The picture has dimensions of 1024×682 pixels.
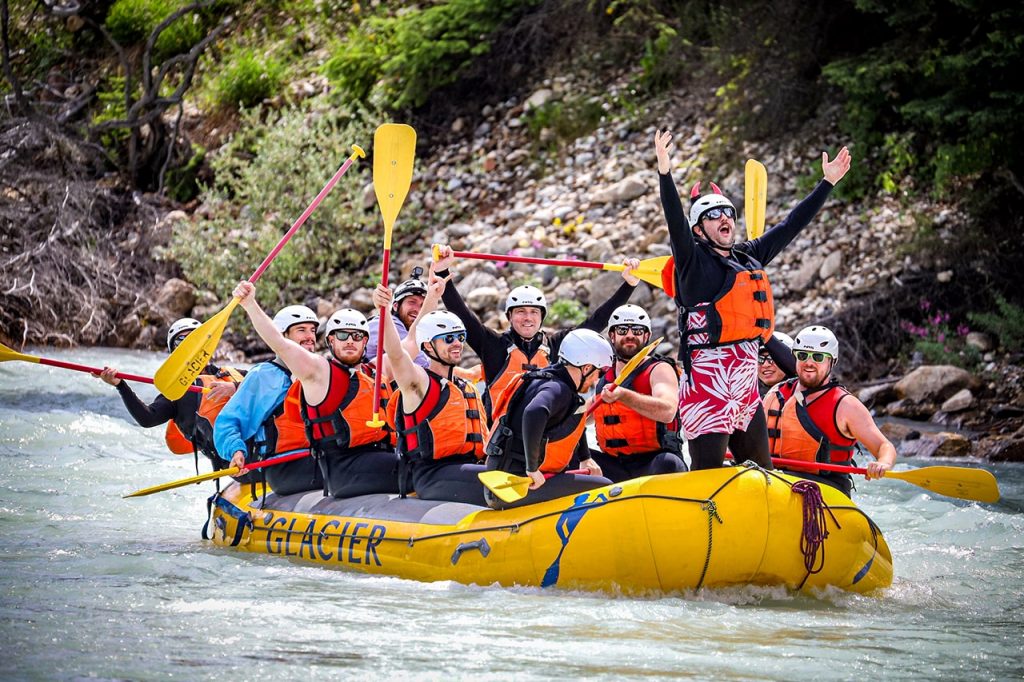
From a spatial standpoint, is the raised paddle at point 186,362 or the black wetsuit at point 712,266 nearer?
the black wetsuit at point 712,266

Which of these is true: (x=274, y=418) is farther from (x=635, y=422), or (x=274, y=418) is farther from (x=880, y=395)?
(x=880, y=395)

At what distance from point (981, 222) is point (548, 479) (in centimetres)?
746

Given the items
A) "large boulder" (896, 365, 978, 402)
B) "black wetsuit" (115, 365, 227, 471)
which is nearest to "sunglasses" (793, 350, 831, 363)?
"black wetsuit" (115, 365, 227, 471)

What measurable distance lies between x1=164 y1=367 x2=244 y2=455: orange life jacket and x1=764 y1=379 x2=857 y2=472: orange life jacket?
3.01 meters

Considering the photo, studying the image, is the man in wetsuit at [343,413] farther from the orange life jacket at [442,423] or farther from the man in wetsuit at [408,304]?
the man in wetsuit at [408,304]

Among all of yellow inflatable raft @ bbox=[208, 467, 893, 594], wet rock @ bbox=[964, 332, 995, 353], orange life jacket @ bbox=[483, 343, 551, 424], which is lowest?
wet rock @ bbox=[964, 332, 995, 353]

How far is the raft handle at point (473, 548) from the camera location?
5570 mm

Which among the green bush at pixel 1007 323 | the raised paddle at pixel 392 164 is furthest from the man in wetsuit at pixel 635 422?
the green bush at pixel 1007 323

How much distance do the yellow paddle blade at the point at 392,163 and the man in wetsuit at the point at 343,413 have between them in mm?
1113

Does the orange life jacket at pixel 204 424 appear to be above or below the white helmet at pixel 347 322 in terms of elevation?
below

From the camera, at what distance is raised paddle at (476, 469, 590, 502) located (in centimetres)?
537

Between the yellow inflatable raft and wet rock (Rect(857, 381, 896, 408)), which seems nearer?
the yellow inflatable raft

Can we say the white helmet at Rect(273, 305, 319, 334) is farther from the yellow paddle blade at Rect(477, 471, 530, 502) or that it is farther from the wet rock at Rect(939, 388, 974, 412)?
the wet rock at Rect(939, 388, 974, 412)

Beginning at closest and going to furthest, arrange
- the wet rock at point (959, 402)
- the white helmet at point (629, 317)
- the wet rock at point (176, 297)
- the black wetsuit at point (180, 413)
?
the white helmet at point (629, 317), the black wetsuit at point (180, 413), the wet rock at point (959, 402), the wet rock at point (176, 297)
